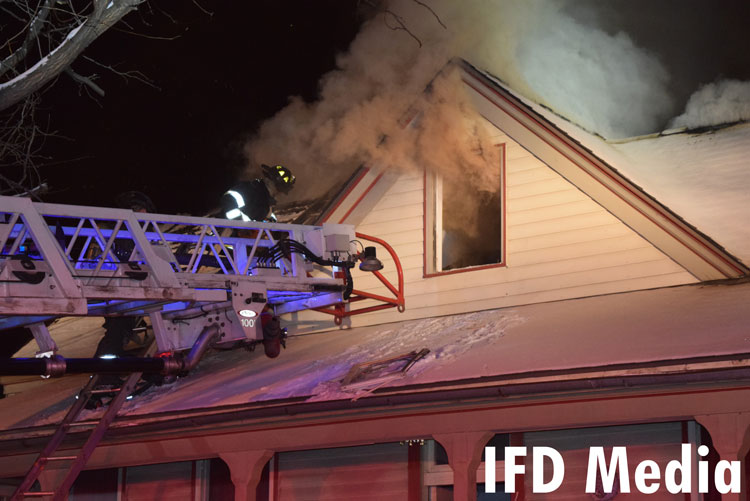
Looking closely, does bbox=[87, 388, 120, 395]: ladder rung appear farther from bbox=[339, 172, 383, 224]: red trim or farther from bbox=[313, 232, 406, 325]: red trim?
bbox=[339, 172, 383, 224]: red trim

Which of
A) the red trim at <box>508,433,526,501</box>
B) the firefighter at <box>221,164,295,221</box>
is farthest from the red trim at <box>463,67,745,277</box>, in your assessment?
the firefighter at <box>221,164,295,221</box>

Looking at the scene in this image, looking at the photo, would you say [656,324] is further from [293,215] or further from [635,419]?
[293,215]

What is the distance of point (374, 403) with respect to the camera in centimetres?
1165

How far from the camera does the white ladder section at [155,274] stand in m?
10.1

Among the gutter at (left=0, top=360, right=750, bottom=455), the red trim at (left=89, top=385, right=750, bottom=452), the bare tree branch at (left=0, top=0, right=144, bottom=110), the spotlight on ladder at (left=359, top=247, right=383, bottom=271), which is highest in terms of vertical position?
the bare tree branch at (left=0, top=0, right=144, bottom=110)

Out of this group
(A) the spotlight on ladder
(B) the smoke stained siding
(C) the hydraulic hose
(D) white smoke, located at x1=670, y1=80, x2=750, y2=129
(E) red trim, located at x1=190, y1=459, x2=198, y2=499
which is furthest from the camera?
(D) white smoke, located at x1=670, y1=80, x2=750, y2=129

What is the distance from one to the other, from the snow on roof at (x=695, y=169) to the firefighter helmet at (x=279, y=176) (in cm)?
280

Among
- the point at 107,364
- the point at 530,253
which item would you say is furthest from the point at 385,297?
the point at 107,364

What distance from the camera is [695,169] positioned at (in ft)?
46.4

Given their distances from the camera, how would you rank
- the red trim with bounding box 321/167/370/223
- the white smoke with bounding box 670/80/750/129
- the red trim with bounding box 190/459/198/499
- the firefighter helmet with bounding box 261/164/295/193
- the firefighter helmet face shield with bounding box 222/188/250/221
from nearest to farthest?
1. the firefighter helmet face shield with bounding box 222/188/250/221
2. the red trim with bounding box 190/459/198/499
3. the firefighter helmet with bounding box 261/164/295/193
4. the red trim with bounding box 321/167/370/223
5. the white smoke with bounding box 670/80/750/129

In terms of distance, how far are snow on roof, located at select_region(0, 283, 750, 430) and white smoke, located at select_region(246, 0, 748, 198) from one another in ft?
7.56

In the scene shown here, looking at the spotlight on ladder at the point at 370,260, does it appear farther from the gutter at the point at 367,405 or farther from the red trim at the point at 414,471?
the red trim at the point at 414,471

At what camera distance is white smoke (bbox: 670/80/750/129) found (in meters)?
15.2

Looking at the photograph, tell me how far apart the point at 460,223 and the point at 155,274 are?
508 centimetres
